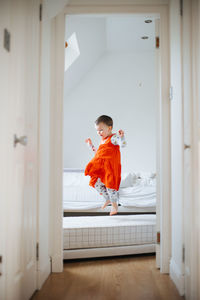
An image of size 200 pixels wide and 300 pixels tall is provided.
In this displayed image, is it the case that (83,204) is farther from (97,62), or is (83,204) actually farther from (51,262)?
Answer: (97,62)

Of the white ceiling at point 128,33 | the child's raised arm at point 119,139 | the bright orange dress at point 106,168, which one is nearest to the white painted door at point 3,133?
the bright orange dress at point 106,168

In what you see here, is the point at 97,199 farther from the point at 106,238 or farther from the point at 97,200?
the point at 106,238

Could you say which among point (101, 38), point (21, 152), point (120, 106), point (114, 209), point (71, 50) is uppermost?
point (101, 38)

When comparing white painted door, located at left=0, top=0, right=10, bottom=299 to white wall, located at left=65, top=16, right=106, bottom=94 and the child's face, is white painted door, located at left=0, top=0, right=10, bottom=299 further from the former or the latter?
white wall, located at left=65, top=16, right=106, bottom=94

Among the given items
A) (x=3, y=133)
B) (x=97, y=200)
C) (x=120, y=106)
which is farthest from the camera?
(x=120, y=106)

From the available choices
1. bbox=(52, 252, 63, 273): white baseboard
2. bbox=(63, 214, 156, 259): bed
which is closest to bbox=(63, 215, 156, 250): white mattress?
bbox=(63, 214, 156, 259): bed

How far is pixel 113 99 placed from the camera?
231 inches

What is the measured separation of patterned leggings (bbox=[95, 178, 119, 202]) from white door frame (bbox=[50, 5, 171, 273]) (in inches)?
31.8

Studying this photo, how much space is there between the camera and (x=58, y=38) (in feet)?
7.07

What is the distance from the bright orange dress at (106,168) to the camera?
3.02m

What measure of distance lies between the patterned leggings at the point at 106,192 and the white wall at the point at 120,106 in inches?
107

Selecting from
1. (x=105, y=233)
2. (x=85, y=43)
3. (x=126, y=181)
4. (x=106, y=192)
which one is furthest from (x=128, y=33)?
(x=105, y=233)

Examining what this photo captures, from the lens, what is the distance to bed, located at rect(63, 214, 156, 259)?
2.35 m

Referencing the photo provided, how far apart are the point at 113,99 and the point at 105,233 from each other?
386 centimetres
